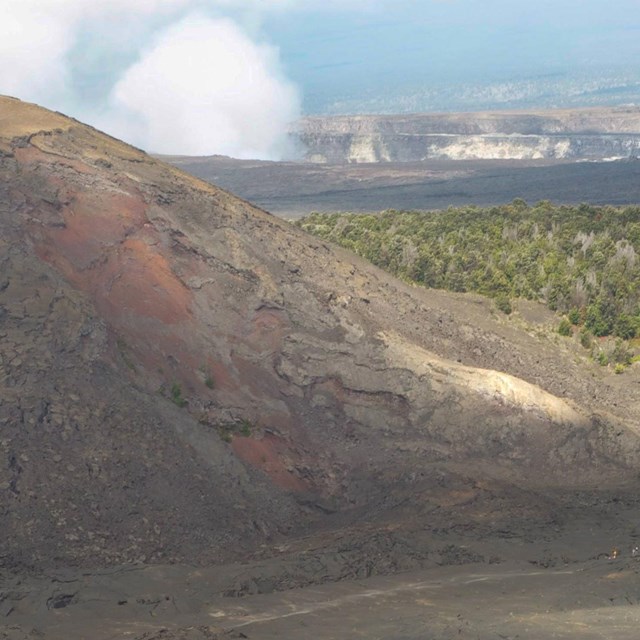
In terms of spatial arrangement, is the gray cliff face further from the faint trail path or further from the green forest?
the faint trail path

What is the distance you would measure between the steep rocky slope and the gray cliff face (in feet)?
291

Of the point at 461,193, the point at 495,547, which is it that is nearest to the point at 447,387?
the point at 495,547

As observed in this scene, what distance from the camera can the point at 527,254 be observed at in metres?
41.3

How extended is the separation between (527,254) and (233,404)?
22.1 metres

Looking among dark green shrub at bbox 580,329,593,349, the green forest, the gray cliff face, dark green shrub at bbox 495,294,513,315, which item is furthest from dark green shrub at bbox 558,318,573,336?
the gray cliff face

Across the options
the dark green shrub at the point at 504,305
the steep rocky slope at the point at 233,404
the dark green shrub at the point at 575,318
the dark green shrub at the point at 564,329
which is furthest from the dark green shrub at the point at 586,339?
the steep rocky slope at the point at 233,404

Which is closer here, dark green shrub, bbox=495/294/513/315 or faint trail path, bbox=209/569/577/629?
faint trail path, bbox=209/569/577/629

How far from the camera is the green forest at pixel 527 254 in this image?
36625 millimetres

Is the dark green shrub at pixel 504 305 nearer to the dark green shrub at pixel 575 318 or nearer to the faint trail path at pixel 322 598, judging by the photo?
the dark green shrub at pixel 575 318

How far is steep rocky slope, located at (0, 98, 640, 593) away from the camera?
713 inches

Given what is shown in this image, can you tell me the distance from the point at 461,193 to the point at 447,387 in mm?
58939

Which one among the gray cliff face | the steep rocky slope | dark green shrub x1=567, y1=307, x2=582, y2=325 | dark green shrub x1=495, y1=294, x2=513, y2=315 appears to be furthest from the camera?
the gray cliff face

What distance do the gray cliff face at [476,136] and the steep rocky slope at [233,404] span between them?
291 feet

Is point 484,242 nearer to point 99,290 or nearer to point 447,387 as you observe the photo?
point 447,387
